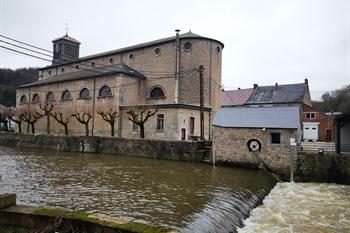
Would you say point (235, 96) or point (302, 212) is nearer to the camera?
point (302, 212)

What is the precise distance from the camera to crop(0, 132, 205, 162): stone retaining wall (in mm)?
16547

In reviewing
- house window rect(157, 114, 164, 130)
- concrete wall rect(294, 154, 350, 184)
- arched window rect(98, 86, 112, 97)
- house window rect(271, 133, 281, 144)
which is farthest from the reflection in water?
arched window rect(98, 86, 112, 97)

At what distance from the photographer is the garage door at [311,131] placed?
3192cm

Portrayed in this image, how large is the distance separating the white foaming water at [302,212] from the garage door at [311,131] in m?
21.7

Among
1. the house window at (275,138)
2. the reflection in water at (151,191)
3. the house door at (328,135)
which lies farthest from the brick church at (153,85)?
the house door at (328,135)

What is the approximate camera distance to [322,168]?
13.1 metres

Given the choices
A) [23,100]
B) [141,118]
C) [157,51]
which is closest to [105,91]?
[157,51]

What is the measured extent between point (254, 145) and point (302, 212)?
649cm

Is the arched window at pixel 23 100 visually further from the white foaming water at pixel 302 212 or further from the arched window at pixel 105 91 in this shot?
the white foaming water at pixel 302 212

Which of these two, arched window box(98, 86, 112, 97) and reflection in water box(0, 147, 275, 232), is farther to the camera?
arched window box(98, 86, 112, 97)

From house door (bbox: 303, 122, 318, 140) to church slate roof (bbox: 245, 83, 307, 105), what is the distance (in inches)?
108

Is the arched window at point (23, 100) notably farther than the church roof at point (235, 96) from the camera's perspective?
No

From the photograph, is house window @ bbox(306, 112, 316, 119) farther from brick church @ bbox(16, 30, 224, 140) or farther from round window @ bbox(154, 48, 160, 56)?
round window @ bbox(154, 48, 160, 56)

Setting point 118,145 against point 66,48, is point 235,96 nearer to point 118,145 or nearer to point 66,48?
point 66,48
